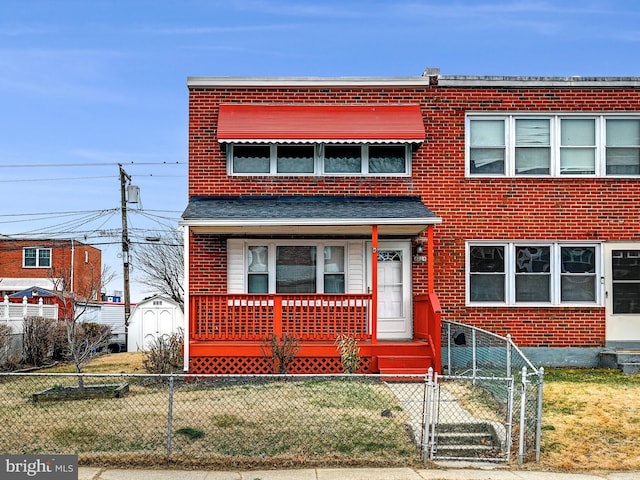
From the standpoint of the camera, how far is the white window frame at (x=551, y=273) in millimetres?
18062

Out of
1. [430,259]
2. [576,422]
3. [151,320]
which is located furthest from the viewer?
[151,320]

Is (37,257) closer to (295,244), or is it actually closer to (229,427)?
(295,244)

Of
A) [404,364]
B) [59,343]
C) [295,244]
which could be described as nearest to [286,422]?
[404,364]

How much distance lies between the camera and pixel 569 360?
17969mm

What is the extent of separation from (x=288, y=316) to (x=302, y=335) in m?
0.49

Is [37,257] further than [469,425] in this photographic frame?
Yes

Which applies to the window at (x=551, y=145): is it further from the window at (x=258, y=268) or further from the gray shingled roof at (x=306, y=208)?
the window at (x=258, y=268)

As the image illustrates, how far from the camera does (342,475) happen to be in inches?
350

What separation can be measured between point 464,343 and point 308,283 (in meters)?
3.66

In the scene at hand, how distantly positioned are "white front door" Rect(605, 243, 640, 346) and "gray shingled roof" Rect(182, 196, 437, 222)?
460 cm

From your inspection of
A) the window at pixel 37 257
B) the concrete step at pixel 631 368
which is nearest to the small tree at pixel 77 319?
the concrete step at pixel 631 368

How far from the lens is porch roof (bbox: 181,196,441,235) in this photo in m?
15.9

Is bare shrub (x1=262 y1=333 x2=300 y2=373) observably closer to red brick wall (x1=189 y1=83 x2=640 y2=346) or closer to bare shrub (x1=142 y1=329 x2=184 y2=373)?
bare shrub (x1=142 y1=329 x2=184 y2=373)

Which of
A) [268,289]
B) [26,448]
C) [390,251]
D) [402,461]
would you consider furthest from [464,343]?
[26,448]
